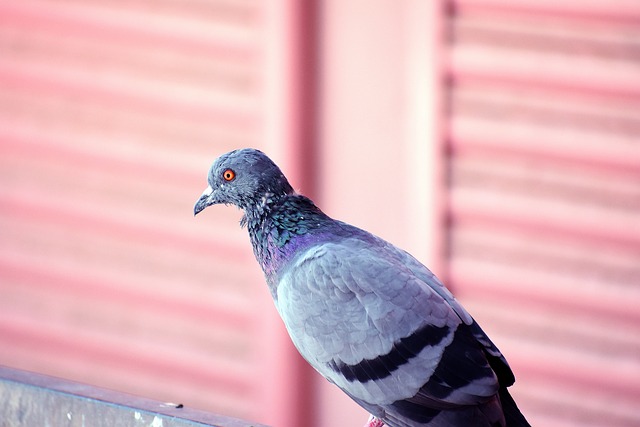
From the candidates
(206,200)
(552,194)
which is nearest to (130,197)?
(552,194)

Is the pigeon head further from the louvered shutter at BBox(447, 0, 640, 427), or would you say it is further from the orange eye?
the louvered shutter at BBox(447, 0, 640, 427)

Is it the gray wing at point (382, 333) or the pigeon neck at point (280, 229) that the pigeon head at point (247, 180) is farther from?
the gray wing at point (382, 333)

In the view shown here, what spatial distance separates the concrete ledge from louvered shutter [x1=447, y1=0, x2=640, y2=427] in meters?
1.74

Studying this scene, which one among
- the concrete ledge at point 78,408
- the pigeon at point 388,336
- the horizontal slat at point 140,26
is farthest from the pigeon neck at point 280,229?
the horizontal slat at point 140,26

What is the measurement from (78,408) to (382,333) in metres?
0.66

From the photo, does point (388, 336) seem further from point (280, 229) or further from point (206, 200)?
point (206, 200)

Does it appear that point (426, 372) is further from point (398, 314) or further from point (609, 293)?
point (609, 293)

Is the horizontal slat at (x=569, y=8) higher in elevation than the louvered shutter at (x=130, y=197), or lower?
higher

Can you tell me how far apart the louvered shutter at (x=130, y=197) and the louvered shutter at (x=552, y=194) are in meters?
0.84

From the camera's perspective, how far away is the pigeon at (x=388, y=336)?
6.21 ft

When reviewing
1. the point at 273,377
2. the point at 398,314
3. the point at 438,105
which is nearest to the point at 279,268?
the point at 398,314

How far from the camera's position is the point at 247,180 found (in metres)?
2.06

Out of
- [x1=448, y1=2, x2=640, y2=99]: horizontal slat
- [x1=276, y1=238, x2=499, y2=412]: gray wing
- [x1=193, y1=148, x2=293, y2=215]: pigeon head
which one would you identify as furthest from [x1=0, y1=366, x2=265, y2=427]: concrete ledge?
[x1=448, y1=2, x2=640, y2=99]: horizontal slat

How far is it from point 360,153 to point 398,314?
182 cm
